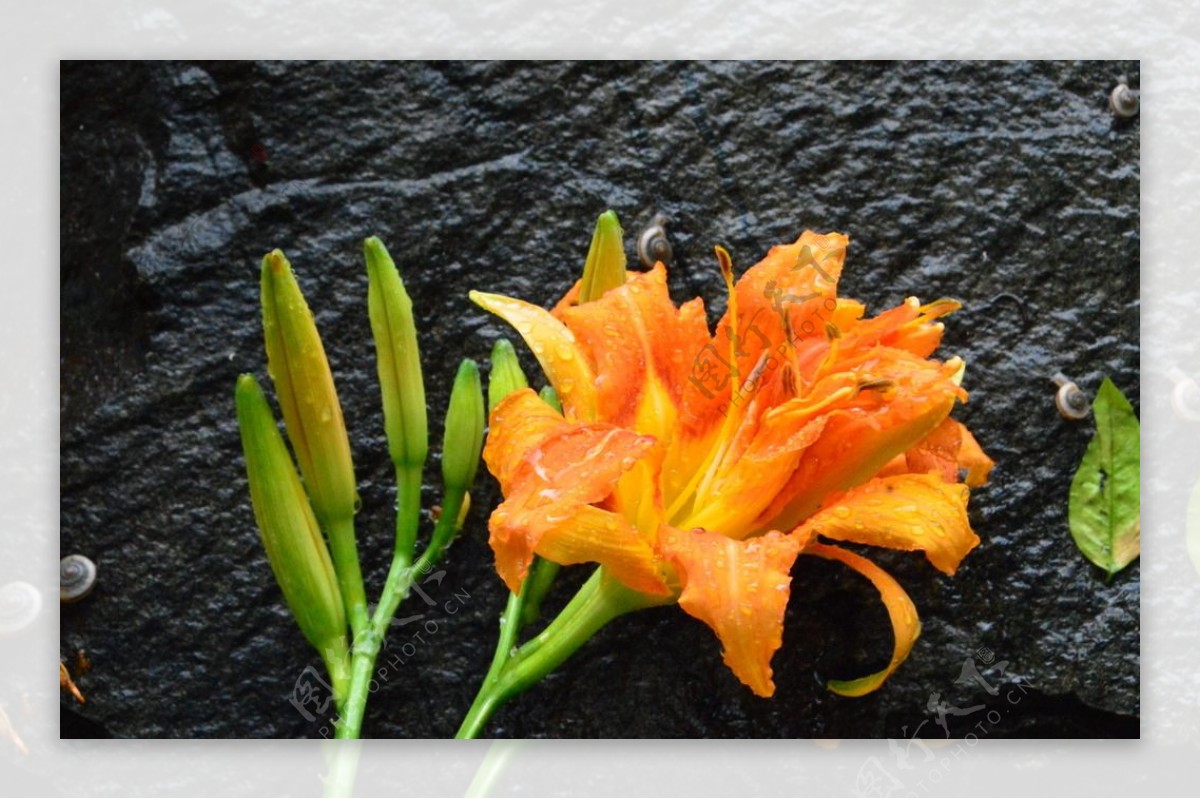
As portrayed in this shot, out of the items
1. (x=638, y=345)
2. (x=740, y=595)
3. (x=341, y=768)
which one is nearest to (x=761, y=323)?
(x=638, y=345)

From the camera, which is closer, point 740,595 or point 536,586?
point 740,595

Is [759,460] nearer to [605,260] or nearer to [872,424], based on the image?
[872,424]

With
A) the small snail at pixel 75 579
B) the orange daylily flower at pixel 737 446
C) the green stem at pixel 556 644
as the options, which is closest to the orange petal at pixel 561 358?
the orange daylily flower at pixel 737 446

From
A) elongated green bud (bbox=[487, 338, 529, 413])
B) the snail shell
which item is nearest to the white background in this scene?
the snail shell

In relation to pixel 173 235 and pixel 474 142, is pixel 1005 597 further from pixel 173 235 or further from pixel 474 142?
pixel 173 235

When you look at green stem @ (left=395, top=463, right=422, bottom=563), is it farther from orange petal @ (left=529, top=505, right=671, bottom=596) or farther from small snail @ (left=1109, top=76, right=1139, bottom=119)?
small snail @ (left=1109, top=76, right=1139, bottom=119)
